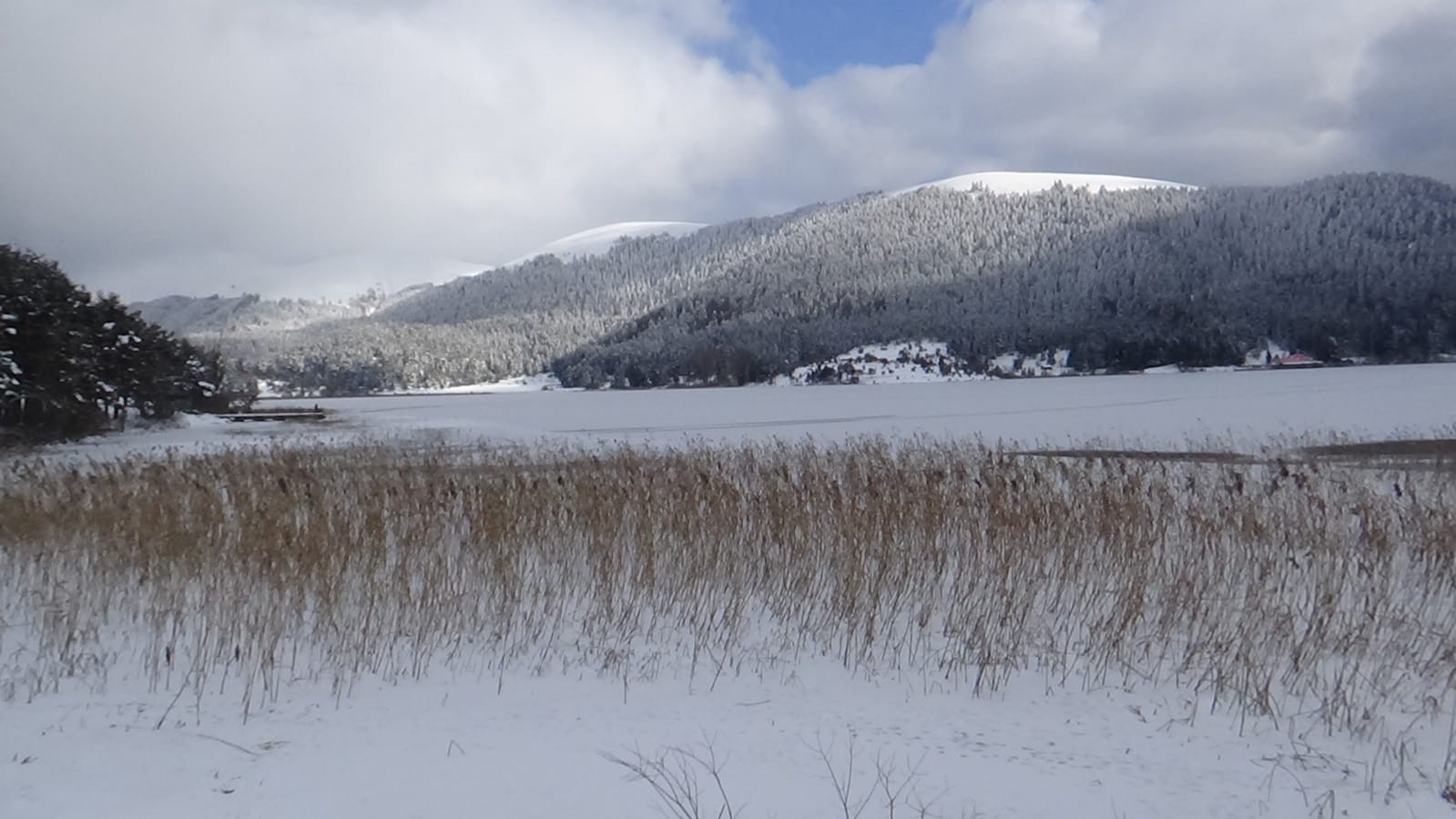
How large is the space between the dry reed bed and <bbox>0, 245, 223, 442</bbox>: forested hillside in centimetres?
1717

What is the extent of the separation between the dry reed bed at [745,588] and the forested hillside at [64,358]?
676 inches

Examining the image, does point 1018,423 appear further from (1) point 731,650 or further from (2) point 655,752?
(2) point 655,752

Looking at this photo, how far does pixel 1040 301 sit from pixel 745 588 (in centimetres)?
14453

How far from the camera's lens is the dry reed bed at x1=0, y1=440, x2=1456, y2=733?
506 cm

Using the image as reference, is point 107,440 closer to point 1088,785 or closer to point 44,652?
point 44,652

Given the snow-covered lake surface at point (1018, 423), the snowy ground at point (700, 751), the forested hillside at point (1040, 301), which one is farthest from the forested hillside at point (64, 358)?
the forested hillside at point (1040, 301)

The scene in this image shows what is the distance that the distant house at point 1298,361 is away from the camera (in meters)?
97.2

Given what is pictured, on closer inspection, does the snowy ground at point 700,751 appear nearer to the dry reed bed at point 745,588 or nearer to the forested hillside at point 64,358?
the dry reed bed at point 745,588

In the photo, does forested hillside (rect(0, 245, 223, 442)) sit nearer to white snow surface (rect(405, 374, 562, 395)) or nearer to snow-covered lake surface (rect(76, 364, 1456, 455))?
snow-covered lake surface (rect(76, 364, 1456, 455))

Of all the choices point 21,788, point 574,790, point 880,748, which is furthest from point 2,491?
point 880,748

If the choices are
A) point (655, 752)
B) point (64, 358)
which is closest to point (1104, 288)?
point (64, 358)

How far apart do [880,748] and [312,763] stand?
2.50 m

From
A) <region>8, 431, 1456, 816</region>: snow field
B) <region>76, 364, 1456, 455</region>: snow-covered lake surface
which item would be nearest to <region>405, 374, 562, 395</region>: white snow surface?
<region>76, 364, 1456, 455</region>: snow-covered lake surface

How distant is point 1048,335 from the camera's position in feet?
400
